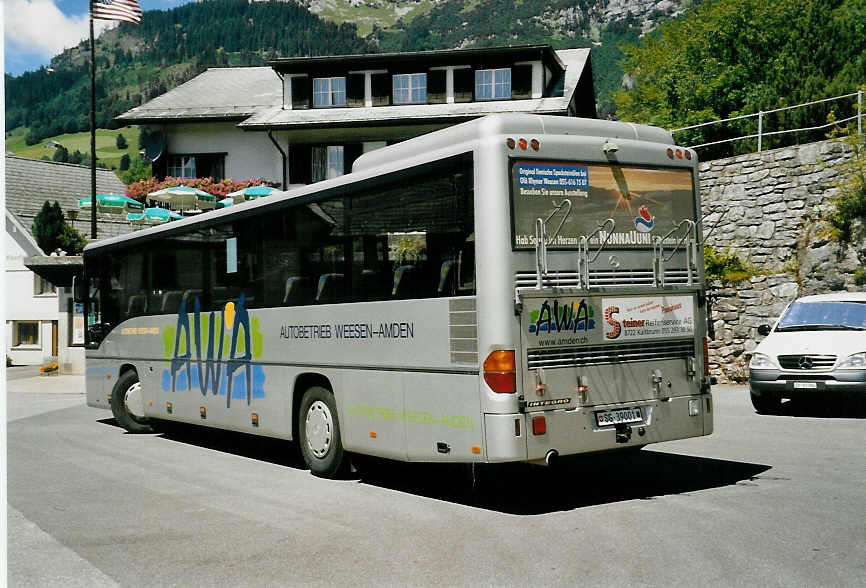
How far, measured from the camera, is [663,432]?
29.9 feet

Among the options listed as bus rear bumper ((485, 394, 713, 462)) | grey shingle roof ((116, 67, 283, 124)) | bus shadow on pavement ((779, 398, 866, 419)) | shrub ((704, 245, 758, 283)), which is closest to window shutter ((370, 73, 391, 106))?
grey shingle roof ((116, 67, 283, 124))

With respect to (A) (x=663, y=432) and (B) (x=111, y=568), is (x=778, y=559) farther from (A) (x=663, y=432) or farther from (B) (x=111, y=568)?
(B) (x=111, y=568)

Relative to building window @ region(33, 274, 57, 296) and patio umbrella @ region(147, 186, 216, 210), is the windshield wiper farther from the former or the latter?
building window @ region(33, 274, 57, 296)

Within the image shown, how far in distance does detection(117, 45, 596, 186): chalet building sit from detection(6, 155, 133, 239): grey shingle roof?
12.4 meters

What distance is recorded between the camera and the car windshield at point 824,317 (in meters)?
16.1

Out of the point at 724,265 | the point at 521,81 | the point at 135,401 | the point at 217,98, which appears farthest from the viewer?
the point at 217,98

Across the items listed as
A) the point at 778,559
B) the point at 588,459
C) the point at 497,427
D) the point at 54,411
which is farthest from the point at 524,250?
the point at 54,411

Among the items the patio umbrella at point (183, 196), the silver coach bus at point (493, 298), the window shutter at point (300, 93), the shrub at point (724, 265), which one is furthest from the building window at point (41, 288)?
the silver coach bus at point (493, 298)

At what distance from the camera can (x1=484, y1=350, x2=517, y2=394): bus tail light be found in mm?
8188

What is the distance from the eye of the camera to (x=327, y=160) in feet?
139

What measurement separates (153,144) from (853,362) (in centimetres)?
3639

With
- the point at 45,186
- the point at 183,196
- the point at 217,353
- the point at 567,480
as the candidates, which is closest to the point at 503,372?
the point at 567,480

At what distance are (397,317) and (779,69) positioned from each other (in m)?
27.7

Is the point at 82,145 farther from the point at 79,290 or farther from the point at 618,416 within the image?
the point at 618,416
